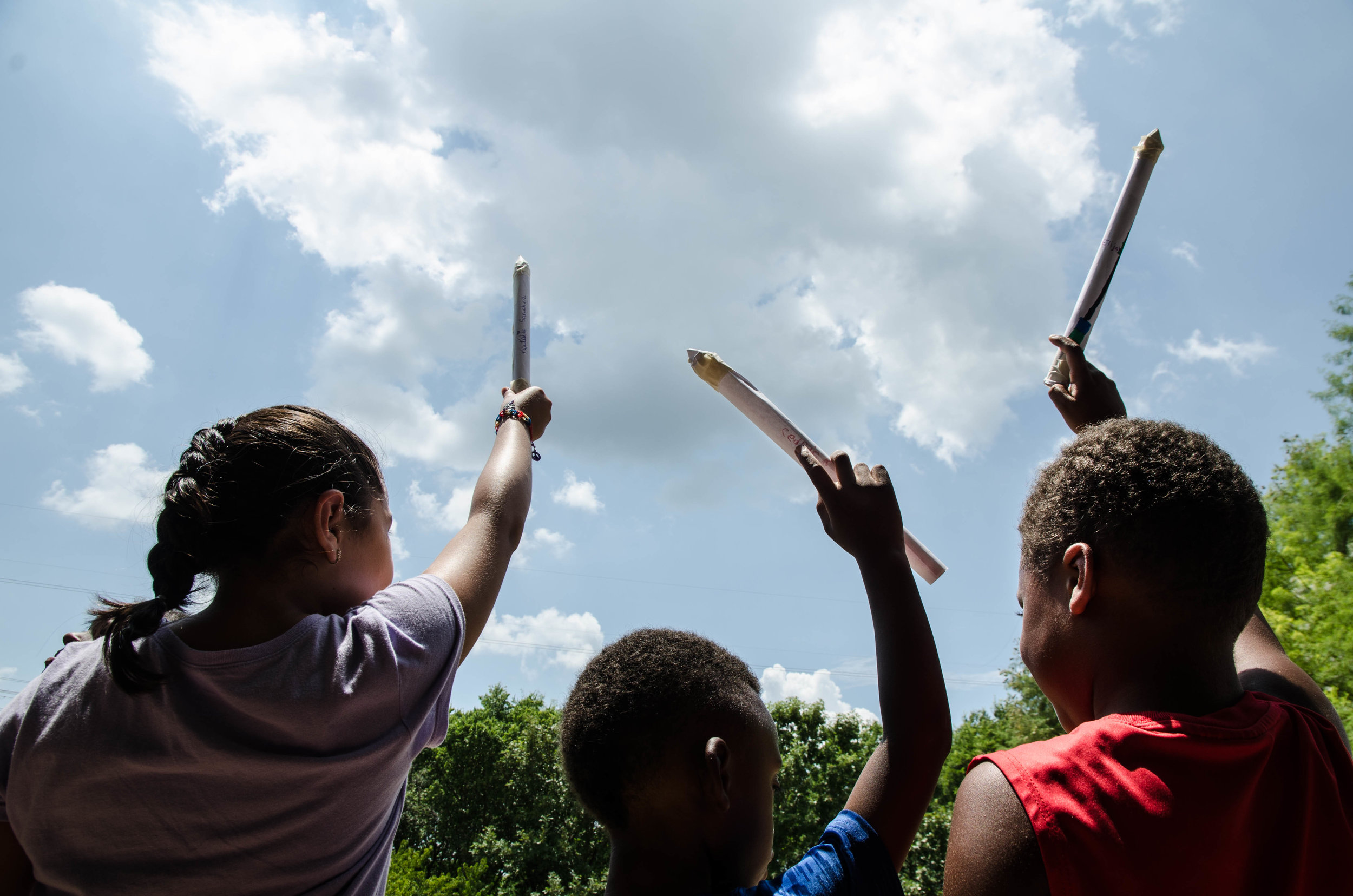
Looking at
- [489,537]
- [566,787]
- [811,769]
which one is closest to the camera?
[489,537]

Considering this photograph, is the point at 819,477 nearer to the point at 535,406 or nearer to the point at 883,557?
the point at 883,557

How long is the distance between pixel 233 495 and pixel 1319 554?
29.0 metres

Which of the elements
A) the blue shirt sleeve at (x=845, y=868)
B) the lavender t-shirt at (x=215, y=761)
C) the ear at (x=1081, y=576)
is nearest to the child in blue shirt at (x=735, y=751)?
the blue shirt sleeve at (x=845, y=868)

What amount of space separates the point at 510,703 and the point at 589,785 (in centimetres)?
4029

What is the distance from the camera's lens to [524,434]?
2598mm

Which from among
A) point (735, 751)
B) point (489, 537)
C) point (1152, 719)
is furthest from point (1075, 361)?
point (489, 537)

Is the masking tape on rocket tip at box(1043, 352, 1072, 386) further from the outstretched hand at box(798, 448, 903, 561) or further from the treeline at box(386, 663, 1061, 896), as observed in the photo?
the treeline at box(386, 663, 1061, 896)

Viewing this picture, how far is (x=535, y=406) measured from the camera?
283cm

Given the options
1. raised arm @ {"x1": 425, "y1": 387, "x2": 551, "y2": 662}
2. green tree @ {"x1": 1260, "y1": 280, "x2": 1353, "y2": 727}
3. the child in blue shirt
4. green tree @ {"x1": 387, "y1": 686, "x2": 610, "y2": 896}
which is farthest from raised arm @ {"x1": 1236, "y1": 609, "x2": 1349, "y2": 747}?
green tree @ {"x1": 387, "y1": 686, "x2": 610, "y2": 896}

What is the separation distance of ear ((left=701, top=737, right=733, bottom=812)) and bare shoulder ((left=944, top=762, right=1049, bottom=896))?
536 mm

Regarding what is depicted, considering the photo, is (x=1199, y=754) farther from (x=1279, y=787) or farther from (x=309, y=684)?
(x=309, y=684)

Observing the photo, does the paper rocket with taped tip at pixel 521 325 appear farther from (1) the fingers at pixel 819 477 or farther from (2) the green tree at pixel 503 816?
(2) the green tree at pixel 503 816

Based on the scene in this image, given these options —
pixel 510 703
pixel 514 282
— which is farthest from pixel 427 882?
pixel 514 282

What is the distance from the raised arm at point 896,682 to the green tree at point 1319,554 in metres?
17.3
